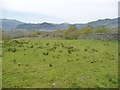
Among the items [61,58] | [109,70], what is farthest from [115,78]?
[61,58]

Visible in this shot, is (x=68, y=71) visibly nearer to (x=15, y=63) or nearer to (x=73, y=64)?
(x=73, y=64)

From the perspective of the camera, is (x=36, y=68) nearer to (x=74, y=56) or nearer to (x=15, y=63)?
(x=15, y=63)

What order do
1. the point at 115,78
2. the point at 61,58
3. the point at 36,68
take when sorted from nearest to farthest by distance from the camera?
the point at 115,78, the point at 36,68, the point at 61,58

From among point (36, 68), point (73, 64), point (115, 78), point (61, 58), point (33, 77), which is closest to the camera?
point (33, 77)

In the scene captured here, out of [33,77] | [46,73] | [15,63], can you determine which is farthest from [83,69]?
[15,63]

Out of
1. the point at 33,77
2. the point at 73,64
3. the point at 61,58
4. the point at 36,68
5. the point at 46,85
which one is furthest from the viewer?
the point at 61,58

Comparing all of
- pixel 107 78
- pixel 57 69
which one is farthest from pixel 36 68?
pixel 107 78

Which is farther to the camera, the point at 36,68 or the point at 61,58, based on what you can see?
the point at 61,58

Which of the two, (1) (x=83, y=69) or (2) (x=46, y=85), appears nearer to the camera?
(2) (x=46, y=85)

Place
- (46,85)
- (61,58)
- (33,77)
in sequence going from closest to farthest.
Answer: (46,85) → (33,77) → (61,58)

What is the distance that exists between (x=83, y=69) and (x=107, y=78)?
1.38 m

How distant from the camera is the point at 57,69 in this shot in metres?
11.0

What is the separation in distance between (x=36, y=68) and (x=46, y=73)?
3.64ft

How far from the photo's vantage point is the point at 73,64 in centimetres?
1230
